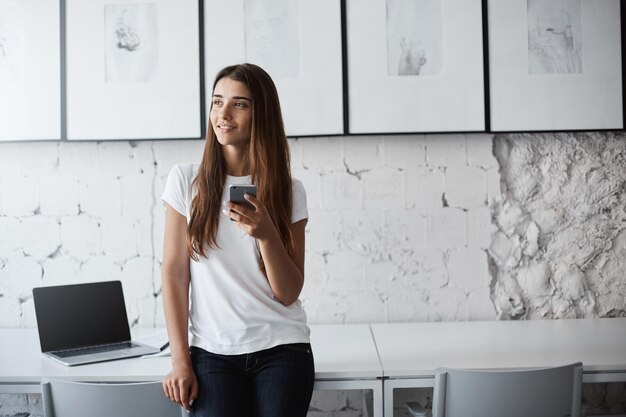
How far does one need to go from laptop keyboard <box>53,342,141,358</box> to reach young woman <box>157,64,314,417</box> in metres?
0.39

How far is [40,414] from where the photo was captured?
2.45 metres

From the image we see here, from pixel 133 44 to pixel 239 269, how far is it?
1123 mm

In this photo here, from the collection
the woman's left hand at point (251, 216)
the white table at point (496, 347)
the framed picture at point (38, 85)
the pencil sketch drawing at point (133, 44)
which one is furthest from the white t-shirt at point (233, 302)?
the framed picture at point (38, 85)

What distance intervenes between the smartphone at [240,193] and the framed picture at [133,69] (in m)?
0.86

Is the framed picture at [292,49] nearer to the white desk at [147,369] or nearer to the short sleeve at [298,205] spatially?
the short sleeve at [298,205]

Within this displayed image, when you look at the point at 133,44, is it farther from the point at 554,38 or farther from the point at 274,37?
the point at 554,38

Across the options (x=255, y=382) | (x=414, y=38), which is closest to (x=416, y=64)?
(x=414, y=38)

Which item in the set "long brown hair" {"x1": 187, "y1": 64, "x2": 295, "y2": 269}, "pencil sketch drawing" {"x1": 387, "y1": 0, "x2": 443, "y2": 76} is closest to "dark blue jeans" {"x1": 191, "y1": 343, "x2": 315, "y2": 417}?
"long brown hair" {"x1": 187, "y1": 64, "x2": 295, "y2": 269}

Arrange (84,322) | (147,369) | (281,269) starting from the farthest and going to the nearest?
(84,322)
(147,369)
(281,269)

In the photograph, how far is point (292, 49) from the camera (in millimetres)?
2316

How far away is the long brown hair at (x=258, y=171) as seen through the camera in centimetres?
167

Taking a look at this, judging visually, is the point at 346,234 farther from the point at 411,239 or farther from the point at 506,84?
the point at 506,84

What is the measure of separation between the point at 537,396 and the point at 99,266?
1.62 m

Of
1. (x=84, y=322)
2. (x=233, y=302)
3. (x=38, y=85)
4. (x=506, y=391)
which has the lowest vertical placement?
(x=506, y=391)
